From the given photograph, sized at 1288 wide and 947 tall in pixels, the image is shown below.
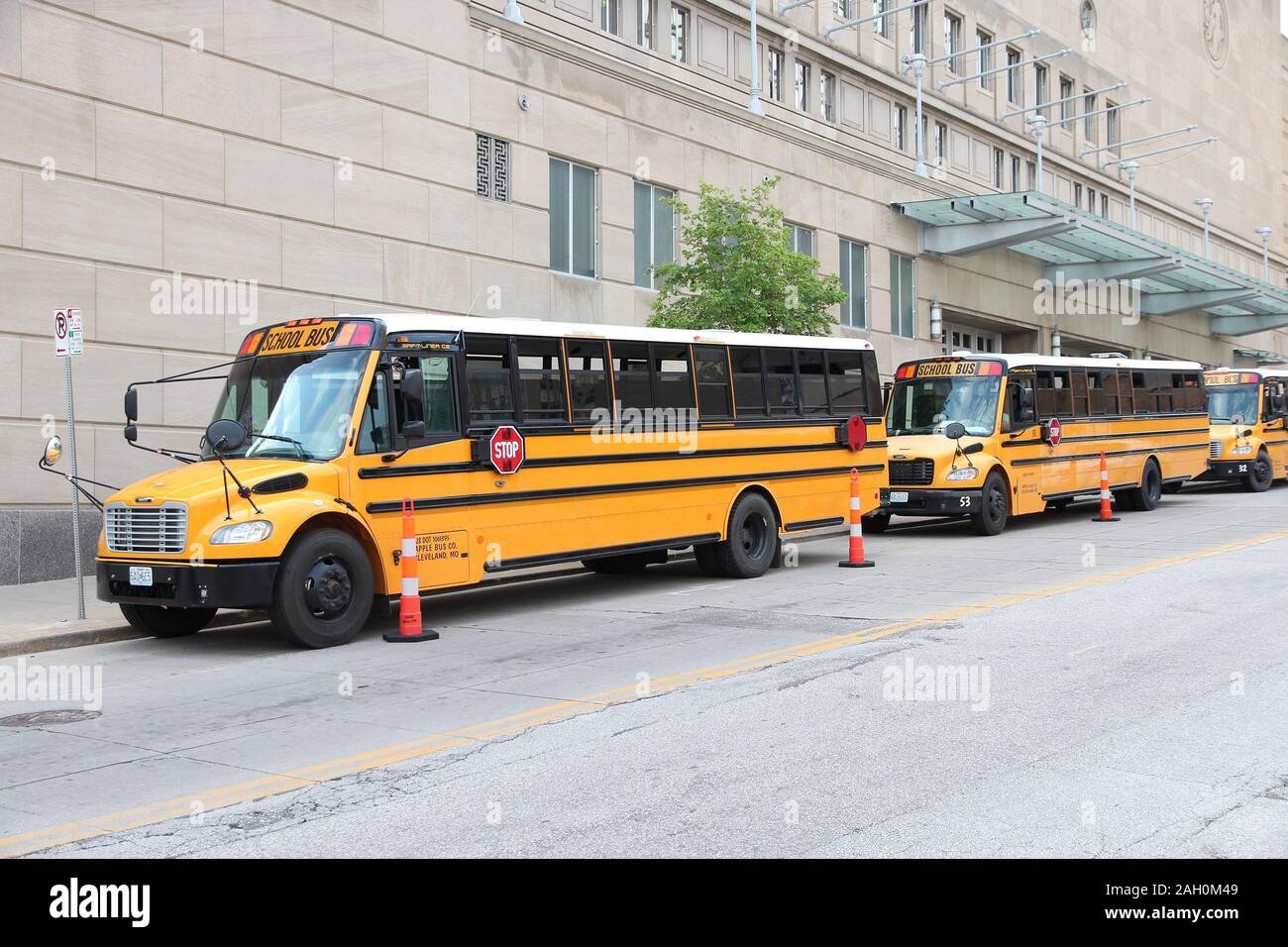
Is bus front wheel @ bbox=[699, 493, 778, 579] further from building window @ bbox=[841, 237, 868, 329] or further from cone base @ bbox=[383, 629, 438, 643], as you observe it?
building window @ bbox=[841, 237, 868, 329]

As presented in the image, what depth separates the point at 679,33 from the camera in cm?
2873

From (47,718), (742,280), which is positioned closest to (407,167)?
(742,280)

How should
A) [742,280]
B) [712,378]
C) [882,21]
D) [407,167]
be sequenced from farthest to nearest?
[882,21] → [742,280] → [407,167] → [712,378]

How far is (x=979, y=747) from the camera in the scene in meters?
6.79

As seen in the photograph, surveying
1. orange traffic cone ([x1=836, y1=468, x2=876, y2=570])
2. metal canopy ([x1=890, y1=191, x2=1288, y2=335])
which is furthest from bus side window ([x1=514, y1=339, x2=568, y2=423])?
metal canopy ([x1=890, y1=191, x2=1288, y2=335])

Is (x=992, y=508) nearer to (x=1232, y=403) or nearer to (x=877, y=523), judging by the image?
(x=877, y=523)

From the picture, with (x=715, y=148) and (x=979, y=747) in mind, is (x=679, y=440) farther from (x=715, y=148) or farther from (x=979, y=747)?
(x=715, y=148)

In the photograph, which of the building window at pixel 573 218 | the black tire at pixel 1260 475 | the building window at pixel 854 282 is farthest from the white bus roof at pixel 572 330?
the black tire at pixel 1260 475

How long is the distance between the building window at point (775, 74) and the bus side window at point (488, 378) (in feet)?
68.4

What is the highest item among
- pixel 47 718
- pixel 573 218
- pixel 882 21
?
pixel 882 21

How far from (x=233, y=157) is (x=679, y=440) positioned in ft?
28.6

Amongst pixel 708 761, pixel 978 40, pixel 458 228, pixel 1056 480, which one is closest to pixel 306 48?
pixel 458 228

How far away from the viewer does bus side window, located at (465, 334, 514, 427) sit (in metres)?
12.2

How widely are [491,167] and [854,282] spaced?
13217mm
